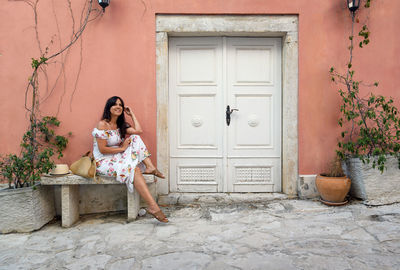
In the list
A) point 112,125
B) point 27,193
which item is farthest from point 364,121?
point 27,193

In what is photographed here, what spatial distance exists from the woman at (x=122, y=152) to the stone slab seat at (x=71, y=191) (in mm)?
99

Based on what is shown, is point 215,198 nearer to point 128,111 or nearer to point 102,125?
point 128,111

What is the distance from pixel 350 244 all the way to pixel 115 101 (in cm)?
279

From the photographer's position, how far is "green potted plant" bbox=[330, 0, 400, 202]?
3855 millimetres

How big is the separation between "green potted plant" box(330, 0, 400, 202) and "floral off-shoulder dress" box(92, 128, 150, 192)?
2.46m

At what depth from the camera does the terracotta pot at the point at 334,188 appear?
3.80 metres

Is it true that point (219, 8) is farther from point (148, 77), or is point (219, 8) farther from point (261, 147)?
point (261, 147)

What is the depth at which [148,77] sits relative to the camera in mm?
4047

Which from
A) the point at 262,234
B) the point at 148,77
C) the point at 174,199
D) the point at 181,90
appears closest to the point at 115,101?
the point at 148,77

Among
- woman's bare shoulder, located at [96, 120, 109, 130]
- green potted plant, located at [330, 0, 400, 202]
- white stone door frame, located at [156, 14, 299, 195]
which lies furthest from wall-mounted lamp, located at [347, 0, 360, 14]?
woman's bare shoulder, located at [96, 120, 109, 130]

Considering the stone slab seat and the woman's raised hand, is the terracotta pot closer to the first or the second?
the stone slab seat

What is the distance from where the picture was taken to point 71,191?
3.64 meters

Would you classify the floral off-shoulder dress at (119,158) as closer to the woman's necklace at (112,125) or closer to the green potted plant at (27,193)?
the woman's necklace at (112,125)

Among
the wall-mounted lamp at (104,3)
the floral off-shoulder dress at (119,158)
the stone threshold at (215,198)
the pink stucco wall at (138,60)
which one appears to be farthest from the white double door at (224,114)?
the wall-mounted lamp at (104,3)
